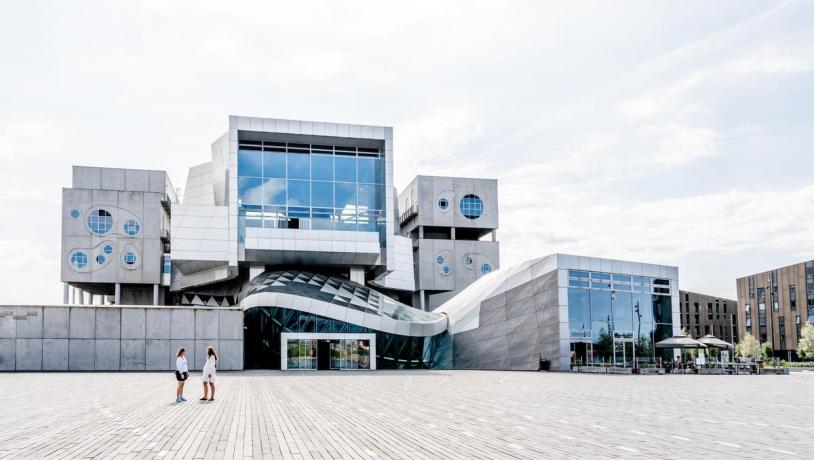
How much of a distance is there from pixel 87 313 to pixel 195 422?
27.3 metres

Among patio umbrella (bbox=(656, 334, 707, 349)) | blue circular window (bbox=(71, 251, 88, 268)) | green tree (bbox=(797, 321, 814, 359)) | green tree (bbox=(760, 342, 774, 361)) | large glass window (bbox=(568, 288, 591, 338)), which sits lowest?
green tree (bbox=(760, 342, 774, 361))

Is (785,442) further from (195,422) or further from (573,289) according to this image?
(573,289)

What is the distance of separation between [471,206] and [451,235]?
11.7ft

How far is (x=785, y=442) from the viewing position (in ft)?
40.9

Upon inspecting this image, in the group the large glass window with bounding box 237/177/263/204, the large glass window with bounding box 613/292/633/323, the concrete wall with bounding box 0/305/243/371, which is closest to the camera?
the concrete wall with bounding box 0/305/243/371

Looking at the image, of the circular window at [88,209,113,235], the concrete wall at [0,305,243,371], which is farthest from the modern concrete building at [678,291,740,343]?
the concrete wall at [0,305,243,371]

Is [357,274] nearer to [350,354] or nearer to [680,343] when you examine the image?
[350,354]

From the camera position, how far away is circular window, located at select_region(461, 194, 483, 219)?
3063 inches

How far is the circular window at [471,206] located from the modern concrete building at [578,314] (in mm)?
29892

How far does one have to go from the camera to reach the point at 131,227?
217ft

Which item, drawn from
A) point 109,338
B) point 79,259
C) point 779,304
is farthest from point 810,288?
point 109,338

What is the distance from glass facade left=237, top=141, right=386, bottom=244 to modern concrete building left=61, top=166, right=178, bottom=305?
15.3 m

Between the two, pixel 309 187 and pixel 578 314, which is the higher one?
pixel 309 187

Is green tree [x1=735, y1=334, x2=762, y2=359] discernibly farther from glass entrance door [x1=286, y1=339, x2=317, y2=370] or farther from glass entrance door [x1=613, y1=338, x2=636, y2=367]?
glass entrance door [x1=286, y1=339, x2=317, y2=370]
